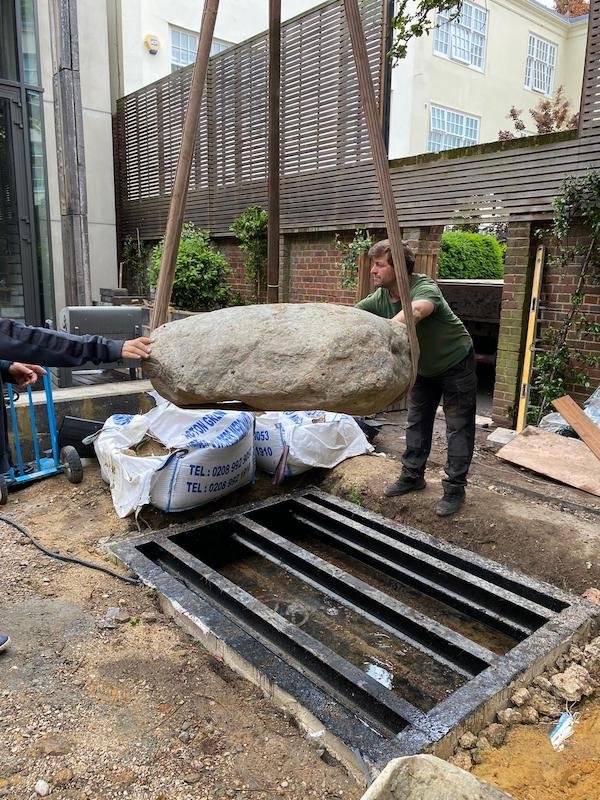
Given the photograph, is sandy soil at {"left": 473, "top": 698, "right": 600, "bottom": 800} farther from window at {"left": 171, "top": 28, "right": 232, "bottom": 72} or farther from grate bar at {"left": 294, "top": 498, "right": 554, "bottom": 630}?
window at {"left": 171, "top": 28, "right": 232, "bottom": 72}

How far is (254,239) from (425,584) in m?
6.83

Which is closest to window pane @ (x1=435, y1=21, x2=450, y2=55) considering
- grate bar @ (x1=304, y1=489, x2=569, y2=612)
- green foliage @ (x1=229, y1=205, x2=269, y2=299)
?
green foliage @ (x1=229, y1=205, x2=269, y2=299)

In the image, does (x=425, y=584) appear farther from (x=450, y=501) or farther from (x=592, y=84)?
(x=592, y=84)

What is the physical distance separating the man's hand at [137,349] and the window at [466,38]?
620 inches

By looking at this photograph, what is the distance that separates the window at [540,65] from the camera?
1736 cm

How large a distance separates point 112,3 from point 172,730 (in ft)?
41.7

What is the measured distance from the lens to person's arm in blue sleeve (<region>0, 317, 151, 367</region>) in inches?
94.9

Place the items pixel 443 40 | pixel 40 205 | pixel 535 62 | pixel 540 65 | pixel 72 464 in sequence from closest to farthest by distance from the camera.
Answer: pixel 72 464 → pixel 40 205 → pixel 443 40 → pixel 535 62 → pixel 540 65

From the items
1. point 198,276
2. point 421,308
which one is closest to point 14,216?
point 198,276

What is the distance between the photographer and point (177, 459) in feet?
12.9

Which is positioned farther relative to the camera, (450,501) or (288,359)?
(450,501)

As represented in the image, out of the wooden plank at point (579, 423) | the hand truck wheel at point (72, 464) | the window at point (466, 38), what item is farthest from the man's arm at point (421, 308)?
the window at point (466, 38)

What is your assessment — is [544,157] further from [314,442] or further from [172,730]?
[172,730]

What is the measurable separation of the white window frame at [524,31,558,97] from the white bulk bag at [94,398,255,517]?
17714 millimetres
